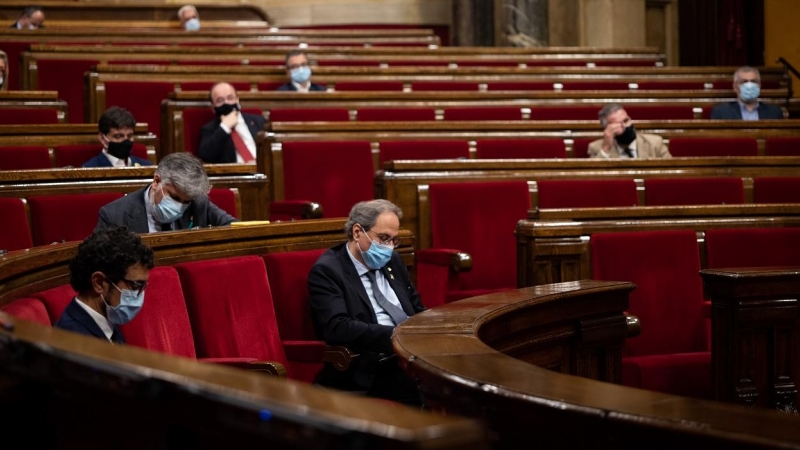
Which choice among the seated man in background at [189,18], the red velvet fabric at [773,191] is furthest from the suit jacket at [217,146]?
the seated man in background at [189,18]

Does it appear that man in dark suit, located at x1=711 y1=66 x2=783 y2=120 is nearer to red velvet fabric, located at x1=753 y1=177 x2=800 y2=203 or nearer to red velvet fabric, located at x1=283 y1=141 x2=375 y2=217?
red velvet fabric, located at x1=753 y1=177 x2=800 y2=203

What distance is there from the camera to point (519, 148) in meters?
4.70

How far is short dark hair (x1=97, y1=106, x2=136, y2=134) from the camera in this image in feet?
13.1

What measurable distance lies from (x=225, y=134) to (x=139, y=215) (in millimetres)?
1624

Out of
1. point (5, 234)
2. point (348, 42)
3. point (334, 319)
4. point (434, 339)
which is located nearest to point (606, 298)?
point (334, 319)

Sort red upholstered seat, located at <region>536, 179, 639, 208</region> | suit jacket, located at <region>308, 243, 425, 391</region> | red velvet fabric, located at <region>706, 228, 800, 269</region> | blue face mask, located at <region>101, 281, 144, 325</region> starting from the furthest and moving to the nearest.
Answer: red upholstered seat, located at <region>536, 179, 639, 208</region>
red velvet fabric, located at <region>706, 228, 800, 269</region>
suit jacket, located at <region>308, 243, 425, 391</region>
blue face mask, located at <region>101, 281, 144, 325</region>

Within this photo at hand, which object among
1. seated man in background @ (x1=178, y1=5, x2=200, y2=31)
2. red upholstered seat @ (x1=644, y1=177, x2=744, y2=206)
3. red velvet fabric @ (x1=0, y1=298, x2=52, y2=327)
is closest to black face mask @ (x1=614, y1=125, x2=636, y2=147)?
red upholstered seat @ (x1=644, y1=177, x2=744, y2=206)

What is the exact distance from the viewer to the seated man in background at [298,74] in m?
5.53

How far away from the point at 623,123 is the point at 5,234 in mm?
2546

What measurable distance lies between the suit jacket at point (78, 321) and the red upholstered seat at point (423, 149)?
Answer: 96.8 inches

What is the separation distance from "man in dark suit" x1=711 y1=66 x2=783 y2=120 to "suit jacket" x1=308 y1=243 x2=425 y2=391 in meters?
2.98

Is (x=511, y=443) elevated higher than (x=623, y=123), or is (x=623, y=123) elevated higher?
(x=623, y=123)

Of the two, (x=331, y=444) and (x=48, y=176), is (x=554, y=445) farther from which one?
(x=48, y=176)

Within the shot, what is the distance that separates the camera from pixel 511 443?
136 centimetres
